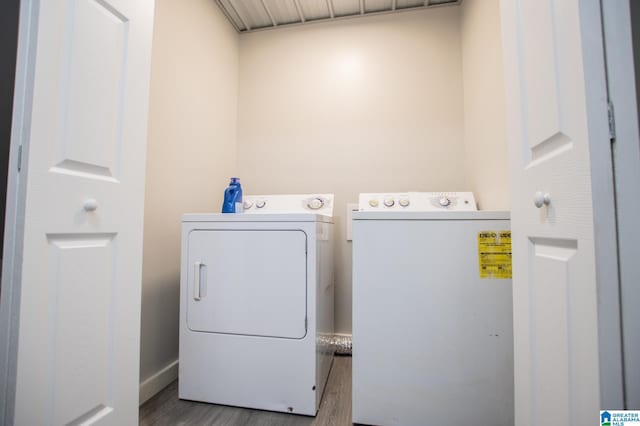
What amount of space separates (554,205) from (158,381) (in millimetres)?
1887

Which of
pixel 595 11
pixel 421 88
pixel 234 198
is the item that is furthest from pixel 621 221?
pixel 421 88

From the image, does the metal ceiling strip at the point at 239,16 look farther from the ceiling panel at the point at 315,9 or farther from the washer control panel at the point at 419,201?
the washer control panel at the point at 419,201

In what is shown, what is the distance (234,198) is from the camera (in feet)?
5.66

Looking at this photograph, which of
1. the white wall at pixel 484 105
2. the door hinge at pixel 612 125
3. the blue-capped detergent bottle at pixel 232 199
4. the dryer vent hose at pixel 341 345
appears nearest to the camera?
the door hinge at pixel 612 125

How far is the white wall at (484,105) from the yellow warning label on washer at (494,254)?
1.01 feet

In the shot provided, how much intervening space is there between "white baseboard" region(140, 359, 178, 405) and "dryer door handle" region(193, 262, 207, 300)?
511 mm

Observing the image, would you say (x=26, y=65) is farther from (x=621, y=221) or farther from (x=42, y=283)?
(x=621, y=221)

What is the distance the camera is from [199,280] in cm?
137

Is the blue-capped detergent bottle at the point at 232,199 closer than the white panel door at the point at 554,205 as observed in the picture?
No

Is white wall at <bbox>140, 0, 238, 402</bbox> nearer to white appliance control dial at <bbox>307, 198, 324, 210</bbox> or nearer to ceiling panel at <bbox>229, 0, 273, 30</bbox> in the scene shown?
ceiling panel at <bbox>229, 0, 273, 30</bbox>

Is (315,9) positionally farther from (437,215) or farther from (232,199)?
(437,215)

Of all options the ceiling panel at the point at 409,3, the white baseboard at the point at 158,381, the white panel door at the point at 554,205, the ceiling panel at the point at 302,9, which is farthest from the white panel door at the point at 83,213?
the ceiling panel at the point at 409,3

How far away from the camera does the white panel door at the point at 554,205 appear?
513 millimetres

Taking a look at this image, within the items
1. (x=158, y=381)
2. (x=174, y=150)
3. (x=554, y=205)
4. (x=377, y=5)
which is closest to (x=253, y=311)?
(x=158, y=381)
